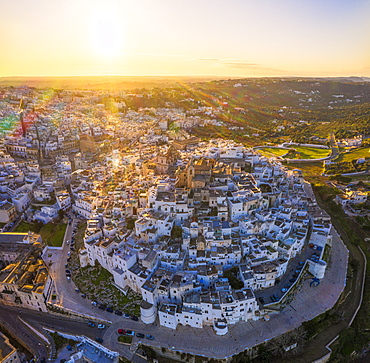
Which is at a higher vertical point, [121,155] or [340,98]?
[340,98]

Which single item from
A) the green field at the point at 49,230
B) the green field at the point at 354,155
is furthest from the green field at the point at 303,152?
the green field at the point at 49,230

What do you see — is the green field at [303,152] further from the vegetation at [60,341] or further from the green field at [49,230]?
the vegetation at [60,341]

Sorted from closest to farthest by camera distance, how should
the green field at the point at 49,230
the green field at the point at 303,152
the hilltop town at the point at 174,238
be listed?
the hilltop town at the point at 174,238, the green field at the point at 49,230, the green field at the point at 303,152

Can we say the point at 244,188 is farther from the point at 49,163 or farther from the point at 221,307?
the point at 49,163

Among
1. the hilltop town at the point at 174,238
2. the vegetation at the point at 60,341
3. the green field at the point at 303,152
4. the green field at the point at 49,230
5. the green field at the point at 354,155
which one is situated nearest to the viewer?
the vegetation at the point at 60,341

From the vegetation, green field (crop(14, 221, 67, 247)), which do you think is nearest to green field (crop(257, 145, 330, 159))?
green field (crop(14, 221, 67, 247))

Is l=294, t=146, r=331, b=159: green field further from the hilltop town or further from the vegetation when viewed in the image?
the vegetation

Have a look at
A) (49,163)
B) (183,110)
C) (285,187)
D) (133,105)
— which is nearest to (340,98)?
(183,110)
